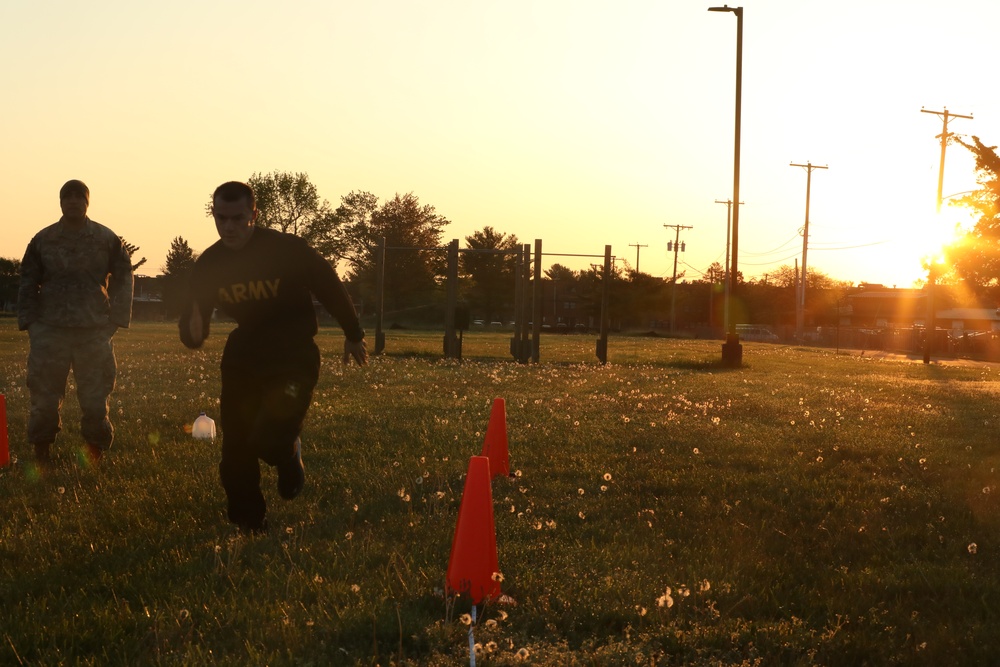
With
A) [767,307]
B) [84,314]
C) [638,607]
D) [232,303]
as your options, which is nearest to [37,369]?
[84,314]

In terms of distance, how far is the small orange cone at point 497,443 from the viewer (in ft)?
26.5

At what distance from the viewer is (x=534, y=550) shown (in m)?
5.79

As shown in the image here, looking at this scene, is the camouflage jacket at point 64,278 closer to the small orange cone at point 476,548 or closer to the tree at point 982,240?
the small orange cone at point 476,548

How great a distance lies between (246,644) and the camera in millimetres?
4098

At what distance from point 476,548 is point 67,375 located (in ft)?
16.5

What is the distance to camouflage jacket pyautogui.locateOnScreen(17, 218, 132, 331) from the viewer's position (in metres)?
8.33

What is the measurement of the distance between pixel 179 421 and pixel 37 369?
335cm

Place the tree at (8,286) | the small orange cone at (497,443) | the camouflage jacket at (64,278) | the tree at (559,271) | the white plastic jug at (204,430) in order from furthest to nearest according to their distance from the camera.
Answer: the tree at (559,271), the tree at (8,286), the white plastic jug at (204,430), the camouflage jacket at (64,278), the small orange cone at (497,443)

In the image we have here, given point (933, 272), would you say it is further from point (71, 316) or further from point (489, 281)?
point (489, 281)

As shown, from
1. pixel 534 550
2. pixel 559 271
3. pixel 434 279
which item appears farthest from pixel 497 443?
pixel 559 271

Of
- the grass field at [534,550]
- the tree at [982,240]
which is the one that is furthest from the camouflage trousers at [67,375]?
the tree at [982,240]

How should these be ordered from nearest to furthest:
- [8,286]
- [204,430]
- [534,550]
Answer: [534,550]
[204,430]
[8,286]

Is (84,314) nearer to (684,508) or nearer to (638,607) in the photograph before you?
(684,508)

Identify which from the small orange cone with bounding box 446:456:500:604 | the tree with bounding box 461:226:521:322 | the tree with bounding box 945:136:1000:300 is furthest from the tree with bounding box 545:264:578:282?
the small orange cone with bounding box 446:456:500:604
